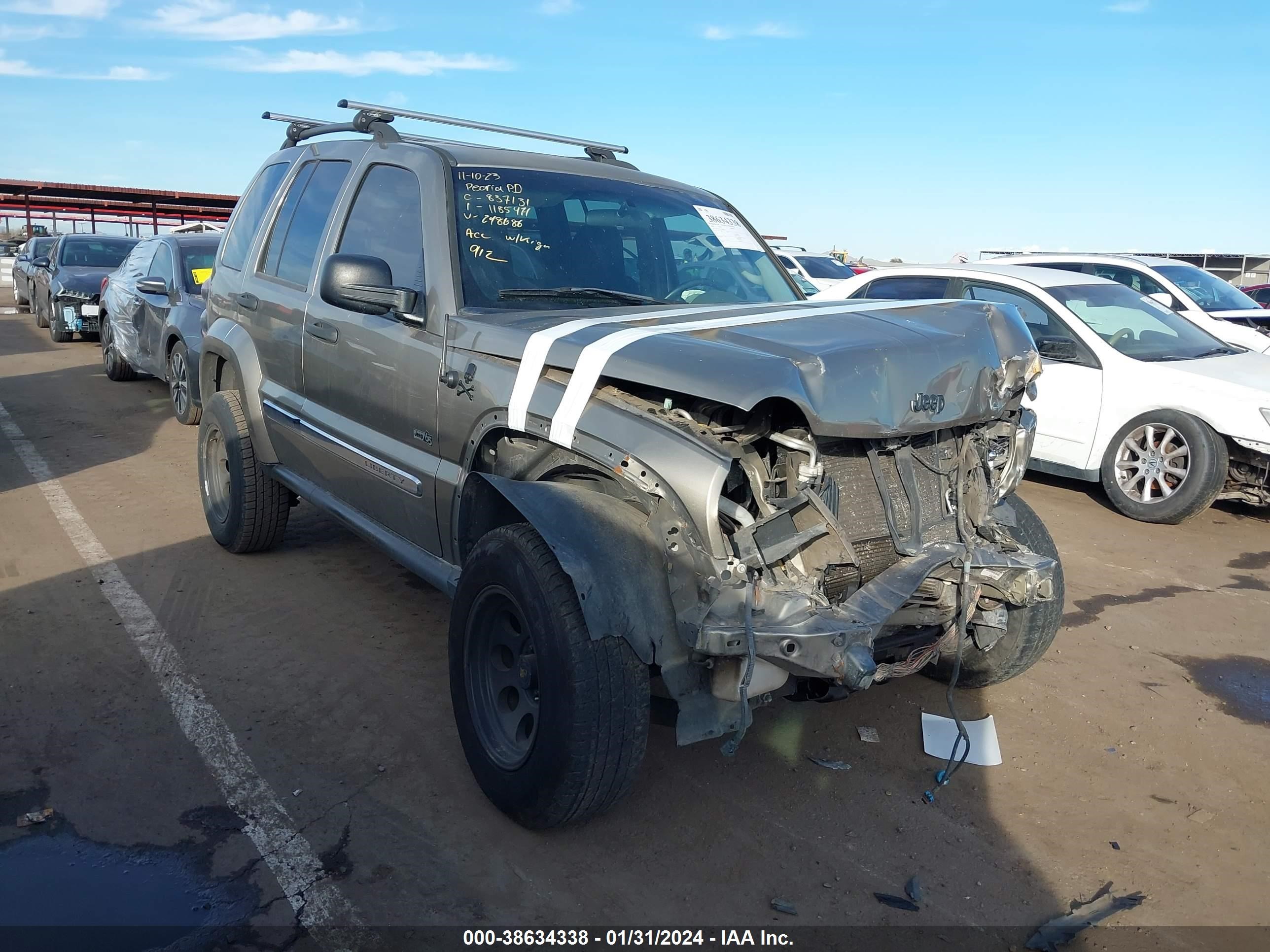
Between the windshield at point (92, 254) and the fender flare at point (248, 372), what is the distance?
10.2 meters

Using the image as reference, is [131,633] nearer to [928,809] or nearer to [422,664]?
[422,664]

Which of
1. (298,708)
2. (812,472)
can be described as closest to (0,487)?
(298,708)

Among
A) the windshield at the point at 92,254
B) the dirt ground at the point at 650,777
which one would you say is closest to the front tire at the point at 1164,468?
the dirt ground at the point at 650,777

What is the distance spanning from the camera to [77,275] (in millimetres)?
13695

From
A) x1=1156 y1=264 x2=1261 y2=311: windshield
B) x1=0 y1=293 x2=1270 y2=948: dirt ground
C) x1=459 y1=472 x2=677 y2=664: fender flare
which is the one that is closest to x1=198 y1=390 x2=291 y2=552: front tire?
x1=0 y1=293 x2=1270 y2=948: dirt ground

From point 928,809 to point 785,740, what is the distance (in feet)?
1.95

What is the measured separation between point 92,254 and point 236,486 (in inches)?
440

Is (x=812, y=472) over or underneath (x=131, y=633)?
over

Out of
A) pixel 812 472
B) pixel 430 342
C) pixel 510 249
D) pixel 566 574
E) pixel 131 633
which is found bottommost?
pixel 131 633

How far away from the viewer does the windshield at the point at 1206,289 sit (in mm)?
11836

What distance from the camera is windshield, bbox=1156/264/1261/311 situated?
1184cm

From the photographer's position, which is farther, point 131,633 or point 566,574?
point 131,633

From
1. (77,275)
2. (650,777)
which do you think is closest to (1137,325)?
(650,777)

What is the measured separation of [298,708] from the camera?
385 cm
